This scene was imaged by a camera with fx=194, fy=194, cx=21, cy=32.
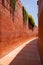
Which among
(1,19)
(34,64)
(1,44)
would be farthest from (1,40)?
(34,64)

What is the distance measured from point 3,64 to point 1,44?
2.06 m

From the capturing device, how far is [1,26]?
9.69m

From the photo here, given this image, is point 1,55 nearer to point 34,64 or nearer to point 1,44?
point 1,44

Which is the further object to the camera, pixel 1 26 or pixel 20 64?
pixel 1 26

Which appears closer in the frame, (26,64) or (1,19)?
(26,64)

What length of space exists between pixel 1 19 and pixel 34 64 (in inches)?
120

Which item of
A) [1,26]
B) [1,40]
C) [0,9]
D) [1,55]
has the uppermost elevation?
[0,9]

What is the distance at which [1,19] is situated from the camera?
31.8 ft

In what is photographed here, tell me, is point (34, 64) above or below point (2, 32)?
below

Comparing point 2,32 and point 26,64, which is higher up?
point 2,32

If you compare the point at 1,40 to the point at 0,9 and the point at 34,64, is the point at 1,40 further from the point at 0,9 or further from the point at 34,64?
the point at 34,64

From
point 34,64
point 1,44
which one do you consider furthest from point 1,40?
point 34,64

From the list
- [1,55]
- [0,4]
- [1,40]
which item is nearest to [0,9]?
[0,4]

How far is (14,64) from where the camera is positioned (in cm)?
777
